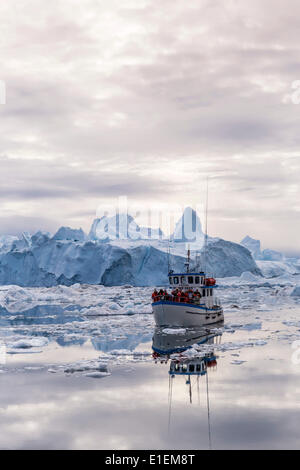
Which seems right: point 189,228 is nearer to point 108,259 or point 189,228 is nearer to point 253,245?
point 108,259

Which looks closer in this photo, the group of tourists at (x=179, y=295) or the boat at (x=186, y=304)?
the boat at (x=186, y=304)

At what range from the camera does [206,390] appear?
39.9ft

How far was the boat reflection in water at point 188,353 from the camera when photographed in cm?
1364

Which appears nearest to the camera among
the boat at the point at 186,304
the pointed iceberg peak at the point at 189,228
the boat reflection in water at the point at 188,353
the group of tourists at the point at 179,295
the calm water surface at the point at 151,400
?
the calm water surface at the point at 151,400

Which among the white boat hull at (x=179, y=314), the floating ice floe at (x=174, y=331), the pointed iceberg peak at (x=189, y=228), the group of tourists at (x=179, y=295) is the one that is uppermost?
the pointed iceberg peak at (x=189, y=228)


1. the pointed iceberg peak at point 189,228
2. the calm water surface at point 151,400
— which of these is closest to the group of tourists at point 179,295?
the calm water surface at point 151,400

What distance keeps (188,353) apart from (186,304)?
875cm

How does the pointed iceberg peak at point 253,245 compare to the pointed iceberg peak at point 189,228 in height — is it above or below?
below

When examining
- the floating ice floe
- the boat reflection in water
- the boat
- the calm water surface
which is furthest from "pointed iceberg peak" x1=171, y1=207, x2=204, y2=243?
the calm water surface

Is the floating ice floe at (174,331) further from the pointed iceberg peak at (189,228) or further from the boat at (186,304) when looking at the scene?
the pointed iceberg peak at (189,228)

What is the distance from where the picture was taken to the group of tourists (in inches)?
1046

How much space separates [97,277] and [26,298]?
22.0m

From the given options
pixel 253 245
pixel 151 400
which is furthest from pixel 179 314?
pixel 253 245

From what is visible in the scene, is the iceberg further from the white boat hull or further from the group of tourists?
the white boat hull
